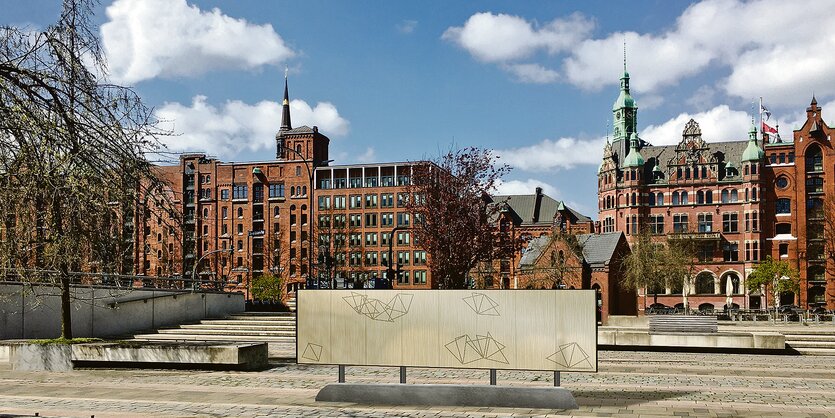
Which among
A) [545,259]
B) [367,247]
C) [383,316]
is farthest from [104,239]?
[367,247]

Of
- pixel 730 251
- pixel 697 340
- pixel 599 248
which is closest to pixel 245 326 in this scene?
pixel 697 340

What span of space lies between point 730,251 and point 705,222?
4591 mm

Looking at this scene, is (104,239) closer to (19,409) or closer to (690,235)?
(19,409)

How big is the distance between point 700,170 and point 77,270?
9241 centimetres

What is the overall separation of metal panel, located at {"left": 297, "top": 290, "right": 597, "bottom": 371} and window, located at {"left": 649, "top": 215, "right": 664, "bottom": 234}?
90.6 metres

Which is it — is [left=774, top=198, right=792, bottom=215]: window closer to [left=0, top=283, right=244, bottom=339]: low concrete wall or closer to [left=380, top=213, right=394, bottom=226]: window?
[left=380, top=213, right=394, bottom=226]: window

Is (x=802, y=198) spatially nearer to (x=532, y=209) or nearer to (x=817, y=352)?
(x=532, y=209)

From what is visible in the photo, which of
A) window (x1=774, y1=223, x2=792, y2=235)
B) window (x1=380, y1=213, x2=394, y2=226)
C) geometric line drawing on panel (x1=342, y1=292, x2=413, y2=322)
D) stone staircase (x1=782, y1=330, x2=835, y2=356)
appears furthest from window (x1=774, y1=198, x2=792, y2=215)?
geometric line drawing on panel (x1=342, y1=292, x2=413, y2=322)

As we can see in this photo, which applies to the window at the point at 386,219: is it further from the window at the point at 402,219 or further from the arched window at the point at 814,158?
the arched window at the point at 814,158

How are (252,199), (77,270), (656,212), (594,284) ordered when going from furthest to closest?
(252,199) < (656,212) < (594,284) < (77,270)

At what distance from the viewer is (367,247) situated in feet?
380

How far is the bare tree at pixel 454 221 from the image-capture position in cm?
3916

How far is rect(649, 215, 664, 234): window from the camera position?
99625mm

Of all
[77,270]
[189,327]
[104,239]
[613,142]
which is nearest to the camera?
[104,239]
